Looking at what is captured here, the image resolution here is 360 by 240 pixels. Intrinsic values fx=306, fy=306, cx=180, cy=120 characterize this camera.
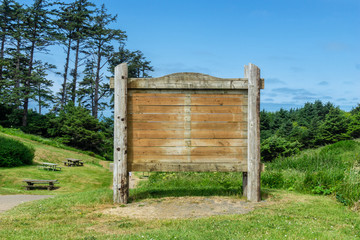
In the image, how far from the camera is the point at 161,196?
26.8ft

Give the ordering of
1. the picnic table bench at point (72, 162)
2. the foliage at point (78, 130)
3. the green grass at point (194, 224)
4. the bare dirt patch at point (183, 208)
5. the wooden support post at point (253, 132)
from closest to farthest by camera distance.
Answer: the green grass at point (194, 224) → the bare dirt patch at point (183, 208) → the wooden support post at point (253, 132) → the picnic table bench at point (72, 162) → the foliage at point (78, 130)

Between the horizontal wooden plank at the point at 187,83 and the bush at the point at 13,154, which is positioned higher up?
the horizontal wooden plank at the point at 187,83

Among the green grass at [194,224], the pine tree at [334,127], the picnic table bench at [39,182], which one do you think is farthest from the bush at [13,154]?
the pine tree at [334,127]

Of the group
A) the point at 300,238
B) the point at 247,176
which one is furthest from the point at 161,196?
the point at 300,238

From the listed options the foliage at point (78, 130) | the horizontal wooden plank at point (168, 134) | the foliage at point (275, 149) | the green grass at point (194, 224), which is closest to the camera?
the green grass at point (194, 224)

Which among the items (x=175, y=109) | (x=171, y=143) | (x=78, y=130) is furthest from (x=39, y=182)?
(x=78, y=130)

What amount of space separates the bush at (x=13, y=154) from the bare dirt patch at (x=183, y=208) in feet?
41.8

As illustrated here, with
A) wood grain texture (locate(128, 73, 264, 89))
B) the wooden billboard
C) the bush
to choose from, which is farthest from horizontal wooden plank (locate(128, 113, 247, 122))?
the bush

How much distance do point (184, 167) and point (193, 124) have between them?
3.61ft

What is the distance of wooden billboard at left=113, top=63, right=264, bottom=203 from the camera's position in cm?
765

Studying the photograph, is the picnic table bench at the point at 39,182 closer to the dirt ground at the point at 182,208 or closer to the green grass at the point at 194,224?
the green grass at the point at 194,224

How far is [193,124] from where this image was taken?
25.4 feet

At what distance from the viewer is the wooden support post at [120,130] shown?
746 cm

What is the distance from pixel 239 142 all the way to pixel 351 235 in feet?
10.7
